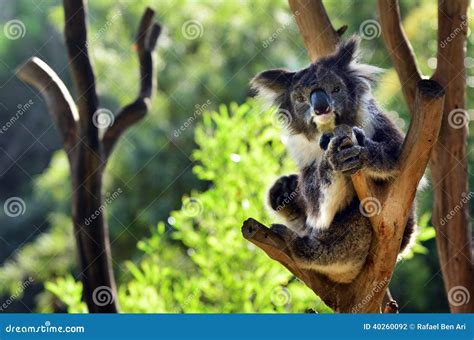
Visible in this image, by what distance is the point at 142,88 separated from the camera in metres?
4.43

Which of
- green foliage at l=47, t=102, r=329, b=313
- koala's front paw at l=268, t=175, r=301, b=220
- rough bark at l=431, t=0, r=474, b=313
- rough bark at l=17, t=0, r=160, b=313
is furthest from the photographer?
green foliage at l=47, t=102, r=329, b=313

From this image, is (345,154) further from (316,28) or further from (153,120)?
(153,120)

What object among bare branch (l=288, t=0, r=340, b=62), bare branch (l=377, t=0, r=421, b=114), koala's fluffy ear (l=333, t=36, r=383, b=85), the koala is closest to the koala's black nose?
the koala

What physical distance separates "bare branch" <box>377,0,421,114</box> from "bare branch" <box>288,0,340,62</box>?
0.24m

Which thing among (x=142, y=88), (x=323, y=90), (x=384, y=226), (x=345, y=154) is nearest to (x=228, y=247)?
(x=142, y=88)

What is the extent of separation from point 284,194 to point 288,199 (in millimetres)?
30

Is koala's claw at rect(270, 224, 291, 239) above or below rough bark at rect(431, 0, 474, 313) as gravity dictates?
above

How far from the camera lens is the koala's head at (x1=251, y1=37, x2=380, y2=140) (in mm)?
3154

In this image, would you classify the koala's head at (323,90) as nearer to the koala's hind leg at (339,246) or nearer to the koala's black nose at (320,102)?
the koala's black nose at (320,102)

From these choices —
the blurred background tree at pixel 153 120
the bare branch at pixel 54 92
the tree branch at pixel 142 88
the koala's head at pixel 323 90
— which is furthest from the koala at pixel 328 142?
the blurred background tree at pixel 153 120

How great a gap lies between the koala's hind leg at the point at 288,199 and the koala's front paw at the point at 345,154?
0.74 meters

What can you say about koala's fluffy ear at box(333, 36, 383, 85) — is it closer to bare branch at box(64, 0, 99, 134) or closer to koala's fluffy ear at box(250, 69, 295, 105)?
koala's fluffy ear at box(250, 69, 295, 105)
